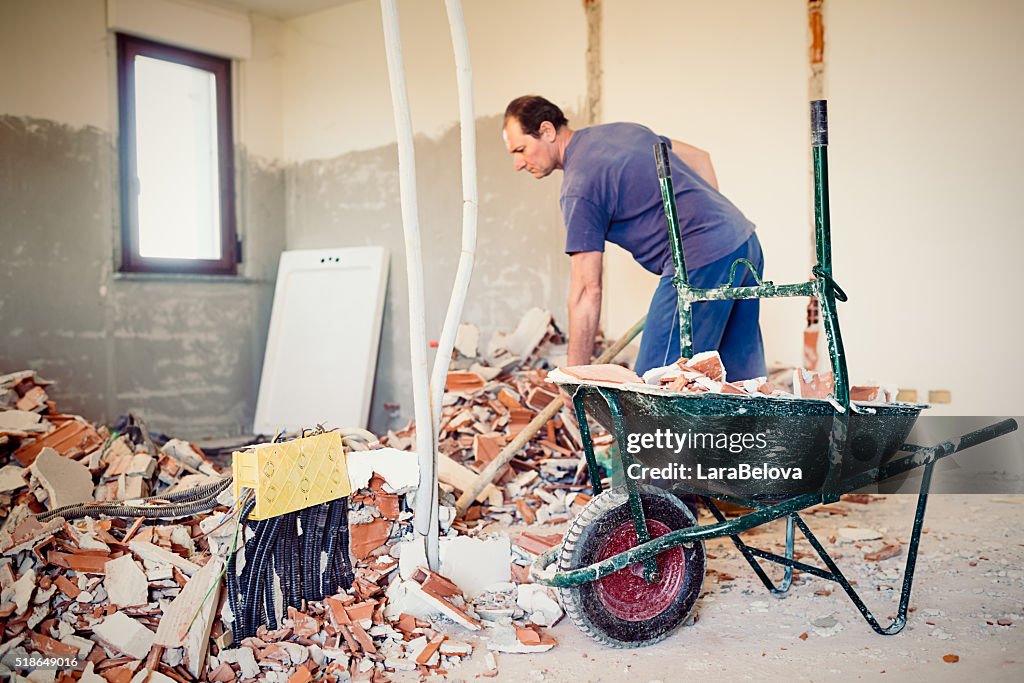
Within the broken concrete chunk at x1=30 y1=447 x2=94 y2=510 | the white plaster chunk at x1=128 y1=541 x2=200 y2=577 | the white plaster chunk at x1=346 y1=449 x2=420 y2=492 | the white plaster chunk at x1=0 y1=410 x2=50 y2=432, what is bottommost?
the white plaster chunk at x1=128 y1=541 x2=200 y2=577

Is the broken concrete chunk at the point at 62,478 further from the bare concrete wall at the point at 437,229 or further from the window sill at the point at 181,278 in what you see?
the bare concrete wall at the point at 437,229

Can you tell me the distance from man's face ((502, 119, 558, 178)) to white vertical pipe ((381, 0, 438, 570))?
762 mm

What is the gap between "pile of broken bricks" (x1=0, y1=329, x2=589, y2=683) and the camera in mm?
2436

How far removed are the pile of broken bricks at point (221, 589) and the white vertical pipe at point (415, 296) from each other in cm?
5

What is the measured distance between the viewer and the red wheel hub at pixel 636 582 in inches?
97.0

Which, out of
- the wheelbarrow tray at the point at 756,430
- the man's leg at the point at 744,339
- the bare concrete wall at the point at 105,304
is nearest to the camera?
the wheelbarrow tray at the point at 756,430

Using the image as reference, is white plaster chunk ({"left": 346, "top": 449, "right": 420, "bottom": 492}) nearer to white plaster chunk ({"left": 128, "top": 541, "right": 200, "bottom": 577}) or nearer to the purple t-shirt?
white plaster chunk ({"left": 128, "top": 541, "right": 200, "bottom": 577})

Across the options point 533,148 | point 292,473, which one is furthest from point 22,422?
point 533,148

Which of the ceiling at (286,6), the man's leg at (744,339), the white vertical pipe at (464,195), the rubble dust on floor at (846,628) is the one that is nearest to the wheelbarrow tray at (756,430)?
the rubble dust on floor at (846,628)

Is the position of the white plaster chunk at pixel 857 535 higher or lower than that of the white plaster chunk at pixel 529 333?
lower

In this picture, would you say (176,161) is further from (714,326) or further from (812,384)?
(812,384)

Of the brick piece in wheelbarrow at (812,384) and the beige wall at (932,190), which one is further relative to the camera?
the beige wall at (932,190)

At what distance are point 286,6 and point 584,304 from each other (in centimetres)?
461

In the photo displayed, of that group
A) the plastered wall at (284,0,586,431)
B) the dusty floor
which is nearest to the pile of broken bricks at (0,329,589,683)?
the dusty floor
